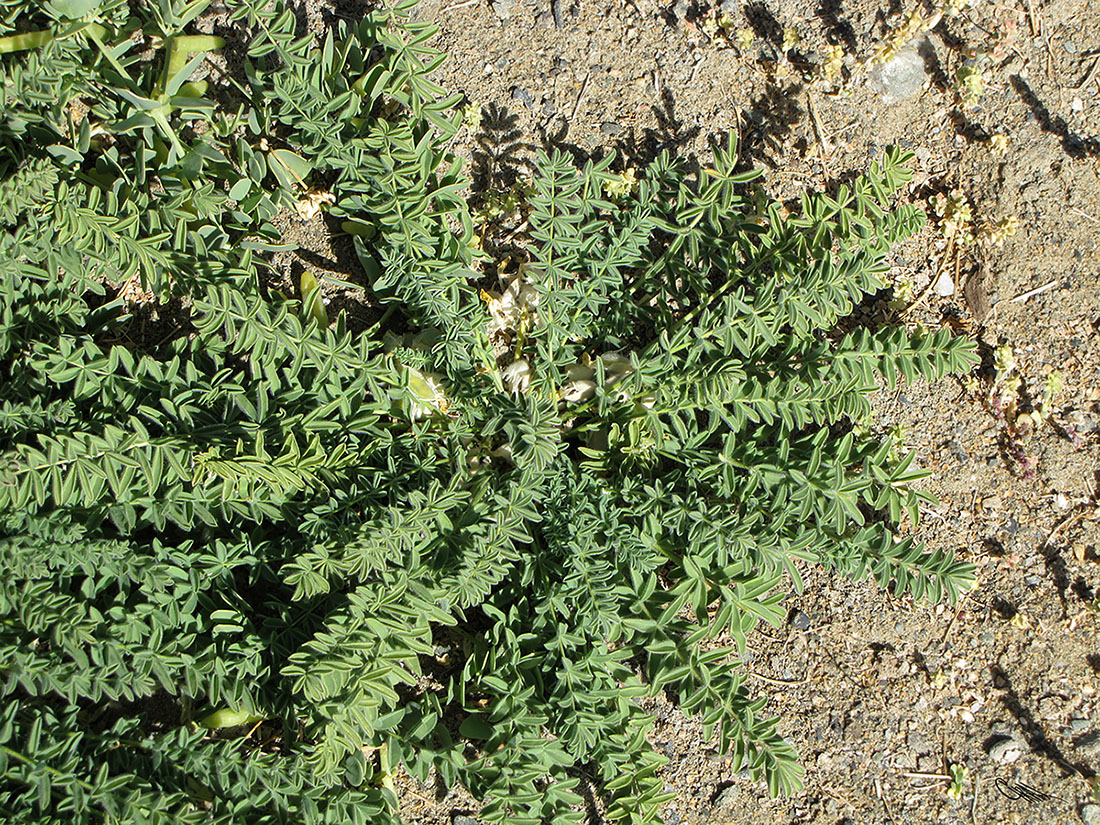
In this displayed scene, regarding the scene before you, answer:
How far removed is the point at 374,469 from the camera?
286 cm

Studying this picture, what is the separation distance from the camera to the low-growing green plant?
242 cm

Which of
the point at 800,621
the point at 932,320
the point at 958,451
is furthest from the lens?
the point at 932,320

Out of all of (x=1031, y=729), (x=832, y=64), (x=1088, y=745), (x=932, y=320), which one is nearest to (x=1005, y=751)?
(x=1031, y=729)

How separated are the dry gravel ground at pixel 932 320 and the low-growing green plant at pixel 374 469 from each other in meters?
0.65

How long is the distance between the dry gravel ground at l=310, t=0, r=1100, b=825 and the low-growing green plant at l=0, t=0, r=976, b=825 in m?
0.65

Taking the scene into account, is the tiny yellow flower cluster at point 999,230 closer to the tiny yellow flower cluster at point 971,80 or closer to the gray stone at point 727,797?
the tiny yellow flower cluster at point 971,80

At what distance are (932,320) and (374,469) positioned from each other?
7.91 ft

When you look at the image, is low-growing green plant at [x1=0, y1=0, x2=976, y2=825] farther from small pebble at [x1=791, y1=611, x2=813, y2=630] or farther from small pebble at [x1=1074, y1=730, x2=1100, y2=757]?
small pebble at [x1=1074, y1=730, x2=1100, y2=757]

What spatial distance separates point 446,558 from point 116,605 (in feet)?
3.25

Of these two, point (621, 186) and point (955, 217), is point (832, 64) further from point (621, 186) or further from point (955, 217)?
point (621, 186)

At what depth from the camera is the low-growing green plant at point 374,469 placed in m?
2.42

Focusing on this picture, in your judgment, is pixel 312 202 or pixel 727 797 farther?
pixel 312 202

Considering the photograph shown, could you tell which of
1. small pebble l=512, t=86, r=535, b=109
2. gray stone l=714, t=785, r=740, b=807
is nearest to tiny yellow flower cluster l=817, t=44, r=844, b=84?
small pebble l=512, t=86, r=535, b=109

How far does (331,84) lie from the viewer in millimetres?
2938
